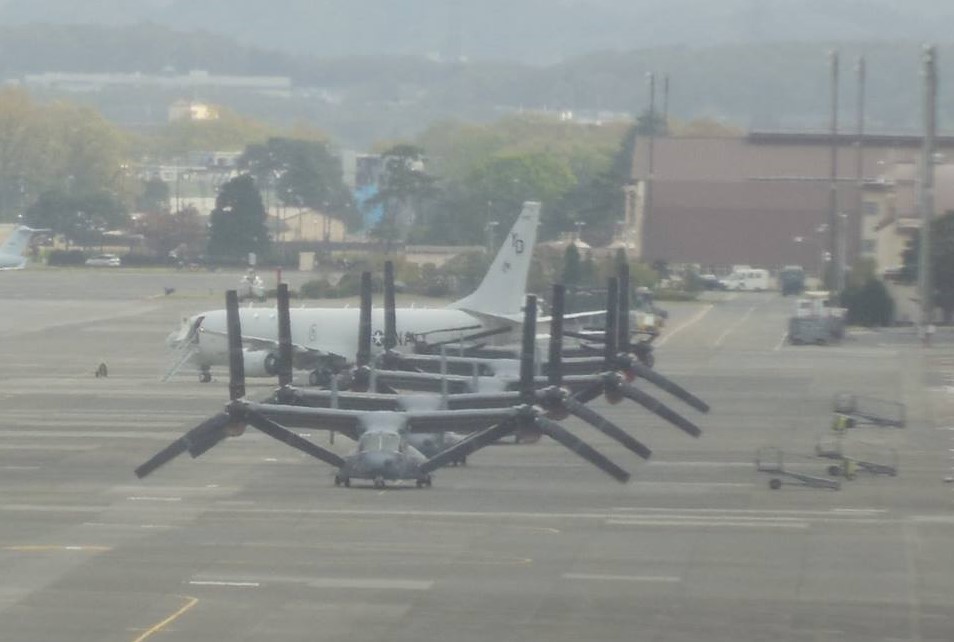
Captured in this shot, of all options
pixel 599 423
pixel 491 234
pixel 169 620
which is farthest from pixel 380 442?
pixel 491 234

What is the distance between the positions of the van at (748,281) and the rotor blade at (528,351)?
93.4m

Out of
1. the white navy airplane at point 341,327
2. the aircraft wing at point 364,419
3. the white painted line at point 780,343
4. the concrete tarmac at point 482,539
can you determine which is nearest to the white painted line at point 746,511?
the concrete tarmac at point 482,539

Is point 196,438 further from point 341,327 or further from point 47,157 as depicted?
point 47,157

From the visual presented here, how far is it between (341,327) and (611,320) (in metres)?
22.0

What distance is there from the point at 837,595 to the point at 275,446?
20413 millimetres

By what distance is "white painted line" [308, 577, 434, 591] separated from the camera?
97.5ft

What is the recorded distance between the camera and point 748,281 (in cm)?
13112

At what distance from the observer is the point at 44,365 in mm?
70312

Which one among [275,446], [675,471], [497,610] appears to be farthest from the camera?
[275,446]

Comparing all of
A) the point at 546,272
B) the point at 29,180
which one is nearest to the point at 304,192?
the point at 29,180

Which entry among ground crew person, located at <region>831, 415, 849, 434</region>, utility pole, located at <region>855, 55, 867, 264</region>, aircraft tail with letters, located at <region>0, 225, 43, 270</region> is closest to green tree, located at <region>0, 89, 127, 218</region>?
aircraft tail with letters, located at <region>0, 225, 43, 270</region>

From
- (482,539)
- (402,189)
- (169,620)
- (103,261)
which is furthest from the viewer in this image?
(402,189)

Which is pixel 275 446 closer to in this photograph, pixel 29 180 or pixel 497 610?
pixel 497 610

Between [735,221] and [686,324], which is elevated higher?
[735,221]
